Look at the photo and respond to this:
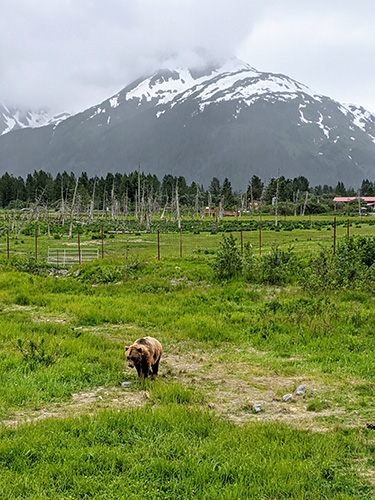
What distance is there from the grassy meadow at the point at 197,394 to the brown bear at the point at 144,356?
292mm

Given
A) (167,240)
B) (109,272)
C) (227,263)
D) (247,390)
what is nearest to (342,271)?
(227,263)

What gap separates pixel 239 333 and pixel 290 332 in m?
1.52

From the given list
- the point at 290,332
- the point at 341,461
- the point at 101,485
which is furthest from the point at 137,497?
the point at 290,332

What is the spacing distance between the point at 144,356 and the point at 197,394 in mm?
1374

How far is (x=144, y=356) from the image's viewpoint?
8656 mm

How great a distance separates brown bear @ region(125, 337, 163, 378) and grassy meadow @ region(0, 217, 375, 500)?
11.5 inches

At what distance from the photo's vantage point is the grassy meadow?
500 centimetres

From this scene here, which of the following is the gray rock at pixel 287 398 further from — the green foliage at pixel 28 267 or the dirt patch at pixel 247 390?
the green foliage at pixel 28 267

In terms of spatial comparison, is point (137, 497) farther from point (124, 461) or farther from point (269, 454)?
point (269, 454)

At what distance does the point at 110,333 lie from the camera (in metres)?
13.0

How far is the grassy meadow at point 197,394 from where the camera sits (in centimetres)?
500

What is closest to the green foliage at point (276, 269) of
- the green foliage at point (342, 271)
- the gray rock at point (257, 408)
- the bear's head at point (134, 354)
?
the green foliage at point (342, 271)

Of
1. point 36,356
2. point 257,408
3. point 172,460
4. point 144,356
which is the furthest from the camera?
point 36,356

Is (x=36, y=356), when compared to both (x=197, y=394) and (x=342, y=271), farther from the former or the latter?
(x=342, y=271)
